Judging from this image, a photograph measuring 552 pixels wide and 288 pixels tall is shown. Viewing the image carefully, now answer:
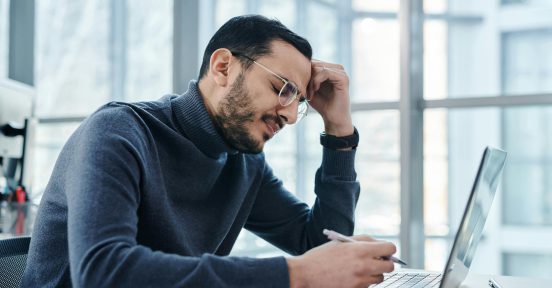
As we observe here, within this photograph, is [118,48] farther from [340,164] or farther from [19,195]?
[340,164]

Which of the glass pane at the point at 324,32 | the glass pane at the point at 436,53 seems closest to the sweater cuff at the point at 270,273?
the glass pane at the point at 436,53

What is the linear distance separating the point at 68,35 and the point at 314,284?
143 inches

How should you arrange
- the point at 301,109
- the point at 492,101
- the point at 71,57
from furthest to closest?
1. the point at 71,57
2. the point at 492,101
3. the point at 301,109

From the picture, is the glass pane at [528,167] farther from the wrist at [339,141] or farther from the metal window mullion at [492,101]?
the wrist at [339,141]

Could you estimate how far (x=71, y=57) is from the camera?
4.12 meters

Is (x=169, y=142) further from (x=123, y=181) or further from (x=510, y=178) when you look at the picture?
(x=510, y=178)

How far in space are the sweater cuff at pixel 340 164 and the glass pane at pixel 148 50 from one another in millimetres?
2514

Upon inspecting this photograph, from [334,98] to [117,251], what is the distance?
0.83m

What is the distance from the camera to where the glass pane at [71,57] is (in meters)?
4.04

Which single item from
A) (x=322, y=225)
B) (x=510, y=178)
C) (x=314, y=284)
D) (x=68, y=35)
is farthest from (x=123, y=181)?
(x=68, y=35)

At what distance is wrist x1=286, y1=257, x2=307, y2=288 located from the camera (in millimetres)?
912

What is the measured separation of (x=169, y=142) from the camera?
4.23 feet

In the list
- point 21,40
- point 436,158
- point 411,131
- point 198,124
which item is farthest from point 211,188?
point 21,40

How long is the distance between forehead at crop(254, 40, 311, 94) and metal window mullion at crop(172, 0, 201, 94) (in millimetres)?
2081
